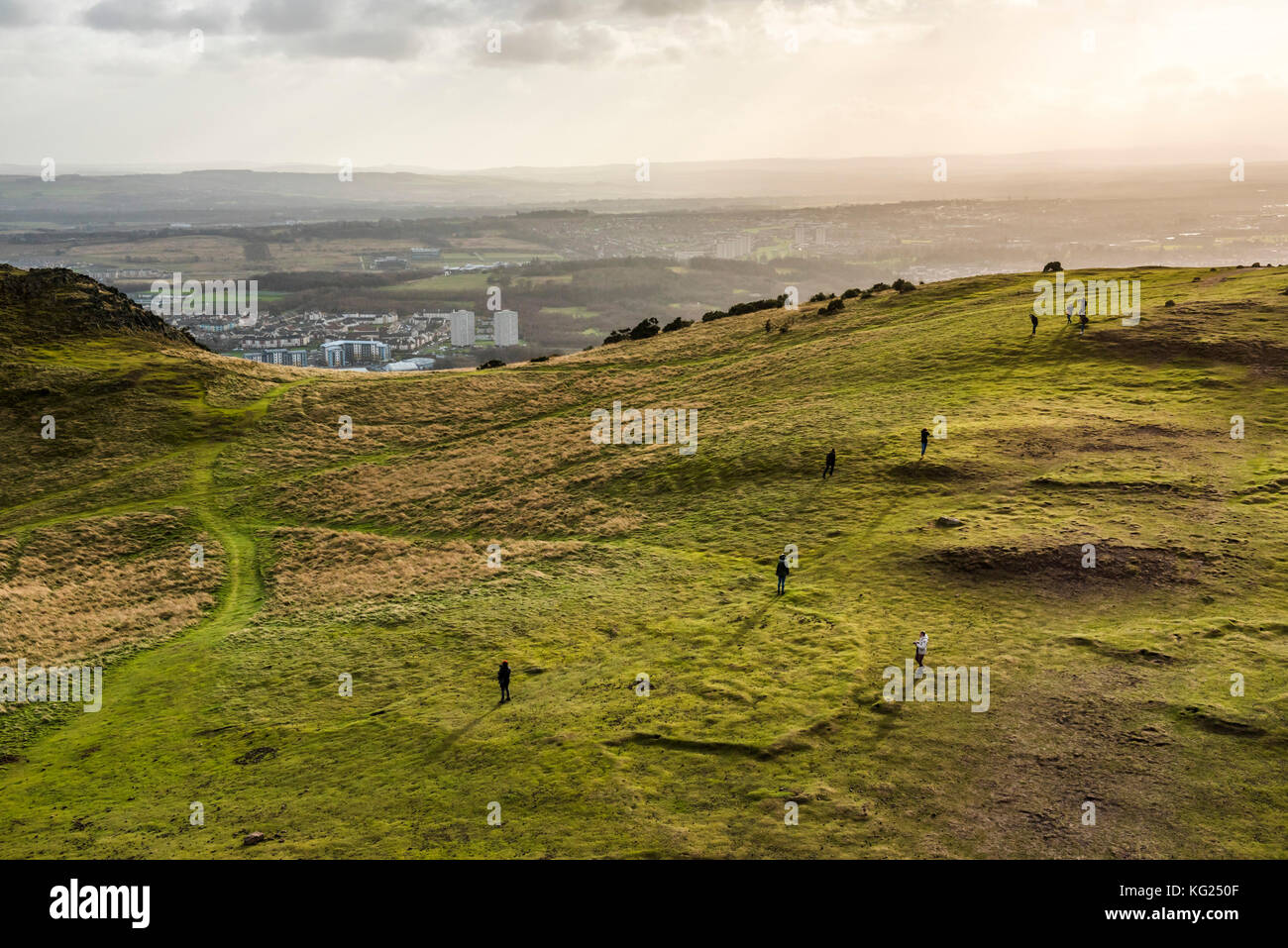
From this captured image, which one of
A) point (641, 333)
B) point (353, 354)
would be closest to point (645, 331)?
point (641, 333)

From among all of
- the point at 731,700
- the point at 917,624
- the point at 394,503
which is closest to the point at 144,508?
the point at 394,503

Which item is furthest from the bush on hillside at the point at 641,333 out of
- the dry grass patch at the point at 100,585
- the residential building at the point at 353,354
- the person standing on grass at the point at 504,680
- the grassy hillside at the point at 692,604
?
the person standing on grass at the point at 504,680

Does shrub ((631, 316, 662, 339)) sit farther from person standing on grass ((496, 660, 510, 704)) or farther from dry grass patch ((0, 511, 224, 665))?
person standing on grass ((496, 660, 510, 704))

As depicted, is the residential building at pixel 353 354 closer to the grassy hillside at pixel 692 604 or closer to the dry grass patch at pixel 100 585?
the grassy hillside at pixel 692 604

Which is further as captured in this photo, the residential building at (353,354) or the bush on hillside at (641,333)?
the residential building at (353,354)

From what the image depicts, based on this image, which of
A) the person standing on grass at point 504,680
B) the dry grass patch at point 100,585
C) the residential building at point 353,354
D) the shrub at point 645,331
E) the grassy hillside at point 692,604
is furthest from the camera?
the residential building at point 353,354

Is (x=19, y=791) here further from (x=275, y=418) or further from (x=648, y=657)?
(x=275, y=418)

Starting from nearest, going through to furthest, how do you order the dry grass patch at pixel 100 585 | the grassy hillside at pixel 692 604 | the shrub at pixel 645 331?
the grassy hillside at pixel 692 604
the dry grass patch at pixel 100 585
the shrub at pixel 645 331

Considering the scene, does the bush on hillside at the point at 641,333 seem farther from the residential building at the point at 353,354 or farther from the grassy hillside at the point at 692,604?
the residential building at the point at 353,354

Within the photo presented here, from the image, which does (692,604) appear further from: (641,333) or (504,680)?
(641,333)

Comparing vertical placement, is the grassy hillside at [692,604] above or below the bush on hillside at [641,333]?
below
